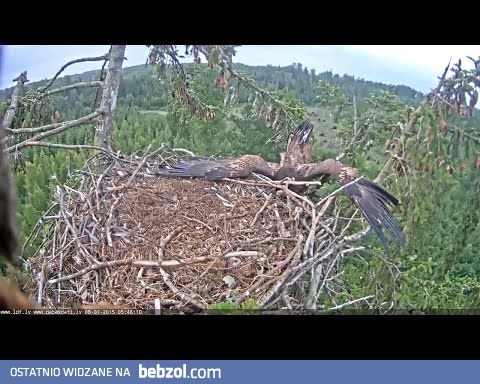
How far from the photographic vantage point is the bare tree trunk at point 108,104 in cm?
241

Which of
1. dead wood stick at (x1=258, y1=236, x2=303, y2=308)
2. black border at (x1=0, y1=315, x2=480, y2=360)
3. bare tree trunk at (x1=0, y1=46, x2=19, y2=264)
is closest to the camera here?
bare tree trunk at (x1=0, y1=46, x2=19, y2=264)

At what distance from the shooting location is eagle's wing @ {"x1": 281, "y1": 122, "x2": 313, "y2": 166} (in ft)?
7.93

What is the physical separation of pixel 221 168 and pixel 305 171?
1.14 feet

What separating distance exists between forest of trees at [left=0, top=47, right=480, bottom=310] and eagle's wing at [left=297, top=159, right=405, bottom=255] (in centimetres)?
4

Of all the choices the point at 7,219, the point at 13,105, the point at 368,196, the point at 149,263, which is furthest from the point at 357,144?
the point at 7,219

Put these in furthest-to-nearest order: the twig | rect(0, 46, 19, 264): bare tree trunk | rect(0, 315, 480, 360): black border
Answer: rect(0, 315, 480, 360): black border < the twig < rect(0, 46, 19, 264): bare tree trunk

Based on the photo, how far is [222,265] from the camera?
2.33 m

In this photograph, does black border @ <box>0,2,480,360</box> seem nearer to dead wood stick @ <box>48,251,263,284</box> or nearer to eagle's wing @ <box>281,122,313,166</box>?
dead wood stick @ <box>48,251,263,284</box>

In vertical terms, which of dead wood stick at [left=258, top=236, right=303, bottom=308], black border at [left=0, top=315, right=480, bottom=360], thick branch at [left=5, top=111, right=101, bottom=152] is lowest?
black border at [left=0, top=315, right=480, bottom=360]

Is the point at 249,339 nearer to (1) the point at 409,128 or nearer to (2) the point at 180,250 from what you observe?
(2) the point at 180,250
